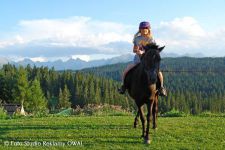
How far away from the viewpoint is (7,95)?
101750 mm

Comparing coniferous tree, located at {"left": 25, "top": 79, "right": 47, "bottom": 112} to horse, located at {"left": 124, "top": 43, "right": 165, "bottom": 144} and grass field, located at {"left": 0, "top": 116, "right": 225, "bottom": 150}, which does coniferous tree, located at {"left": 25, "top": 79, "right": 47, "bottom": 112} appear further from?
horse, located at {"left": 124, "top": 43, "right": 165, "bottom": 144}

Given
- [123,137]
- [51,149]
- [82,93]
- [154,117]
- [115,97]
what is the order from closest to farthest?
[51,149]
[123,137]
[154,117]
[82,93]
[115,97]

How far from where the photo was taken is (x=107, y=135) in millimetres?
12312

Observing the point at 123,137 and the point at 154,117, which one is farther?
the point at 154,117

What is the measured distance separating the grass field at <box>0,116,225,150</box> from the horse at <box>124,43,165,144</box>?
64 cm

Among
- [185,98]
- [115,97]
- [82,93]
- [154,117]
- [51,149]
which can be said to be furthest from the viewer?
[185,98]

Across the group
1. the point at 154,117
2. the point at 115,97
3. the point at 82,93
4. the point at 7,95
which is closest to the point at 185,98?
the point at 115,97

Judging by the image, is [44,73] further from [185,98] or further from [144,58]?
[144,58]

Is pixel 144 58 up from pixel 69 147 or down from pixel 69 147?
up

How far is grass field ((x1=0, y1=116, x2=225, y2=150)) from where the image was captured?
11.1 meters

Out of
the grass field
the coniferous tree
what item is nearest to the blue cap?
the grass field

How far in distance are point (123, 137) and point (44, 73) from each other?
436ft

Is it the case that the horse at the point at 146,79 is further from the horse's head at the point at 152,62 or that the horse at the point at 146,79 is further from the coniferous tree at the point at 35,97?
the coniferous tree at the point at 35,97

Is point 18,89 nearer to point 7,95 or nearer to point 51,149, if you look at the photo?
point 7,95
